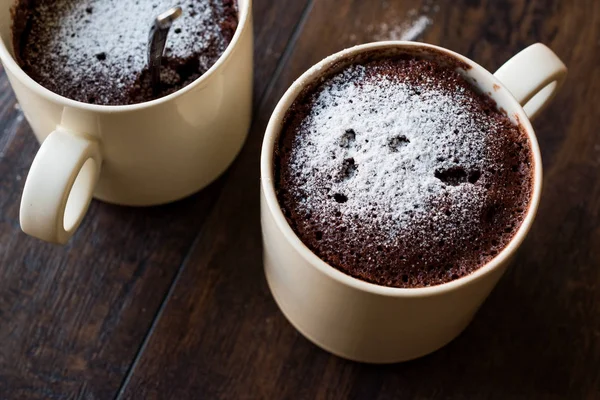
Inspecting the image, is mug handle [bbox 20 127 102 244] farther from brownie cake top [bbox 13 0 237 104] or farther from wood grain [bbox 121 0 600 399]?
wood grain [bbox 121 0 600 399]

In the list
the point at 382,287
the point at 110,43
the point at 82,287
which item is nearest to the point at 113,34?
the point at 110,43

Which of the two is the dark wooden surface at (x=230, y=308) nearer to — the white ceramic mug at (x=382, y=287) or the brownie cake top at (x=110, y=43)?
the white ceramic mug at (x=382, y=287)

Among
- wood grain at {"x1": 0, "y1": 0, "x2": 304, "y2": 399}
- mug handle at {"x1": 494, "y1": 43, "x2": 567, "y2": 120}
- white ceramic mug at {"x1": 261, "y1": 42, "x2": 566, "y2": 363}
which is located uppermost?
mug handle at {"x1": 494, "y1": 43, "x2": 567, "y2": 120}

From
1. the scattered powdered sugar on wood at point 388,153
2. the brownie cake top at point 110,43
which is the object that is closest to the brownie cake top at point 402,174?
the scattered powdered sugar on wood at point 388,153

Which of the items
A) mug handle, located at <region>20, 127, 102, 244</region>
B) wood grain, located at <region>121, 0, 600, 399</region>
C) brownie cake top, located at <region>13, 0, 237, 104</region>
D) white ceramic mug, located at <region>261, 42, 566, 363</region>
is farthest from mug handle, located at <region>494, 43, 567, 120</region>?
mug handle, located at <region>20, 127, 102, 244</region>

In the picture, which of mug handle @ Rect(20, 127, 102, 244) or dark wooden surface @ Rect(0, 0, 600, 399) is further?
dark wooden surface @ Rect(0, 0, 600, 399)

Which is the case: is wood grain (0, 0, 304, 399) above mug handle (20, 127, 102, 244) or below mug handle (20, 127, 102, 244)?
below

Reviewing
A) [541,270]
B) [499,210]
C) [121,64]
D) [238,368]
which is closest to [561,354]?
[541,270]

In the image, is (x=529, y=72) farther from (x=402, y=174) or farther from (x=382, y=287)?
(x=382, y=287)
